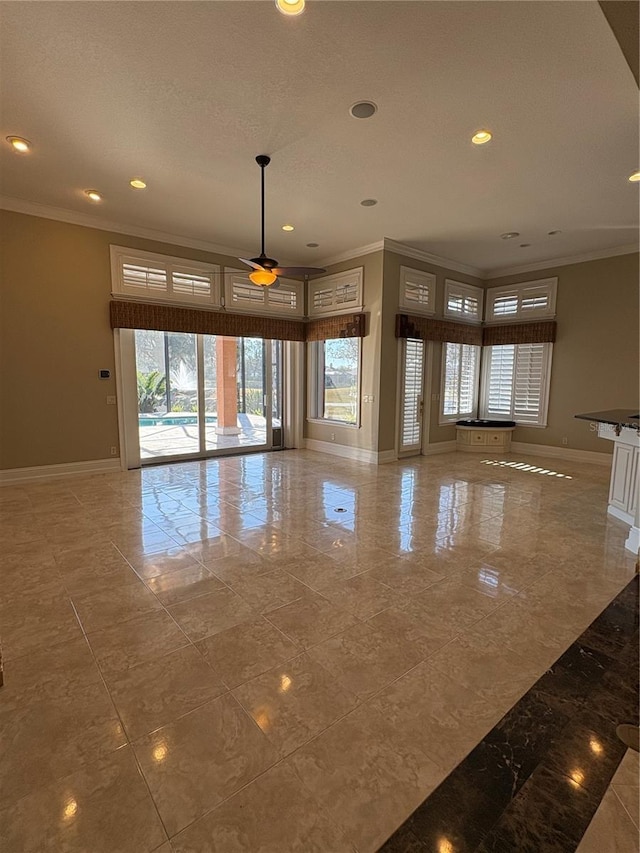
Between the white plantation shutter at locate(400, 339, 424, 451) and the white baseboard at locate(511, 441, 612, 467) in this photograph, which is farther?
the white plantation shutter at locate(400, 339, 424, 451)

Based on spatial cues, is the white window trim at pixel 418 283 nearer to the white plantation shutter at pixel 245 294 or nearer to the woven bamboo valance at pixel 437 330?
the woven bamboo valance at pixel 437 330

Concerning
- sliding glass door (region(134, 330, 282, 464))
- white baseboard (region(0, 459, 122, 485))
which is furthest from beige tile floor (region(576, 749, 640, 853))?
sliding glass door (region(134, 330, 282, 464))

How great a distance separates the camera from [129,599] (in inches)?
103

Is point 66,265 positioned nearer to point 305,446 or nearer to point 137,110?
point 137,110

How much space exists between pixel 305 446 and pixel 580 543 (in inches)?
205

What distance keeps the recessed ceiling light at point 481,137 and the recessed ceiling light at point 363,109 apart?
0.94m

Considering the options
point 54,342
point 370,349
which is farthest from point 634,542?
point 54,342

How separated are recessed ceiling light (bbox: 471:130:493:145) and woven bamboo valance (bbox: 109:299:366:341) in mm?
3245

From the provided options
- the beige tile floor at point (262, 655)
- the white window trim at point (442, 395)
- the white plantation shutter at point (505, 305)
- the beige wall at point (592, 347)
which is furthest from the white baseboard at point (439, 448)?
the beige tile floor at point (262, 655)

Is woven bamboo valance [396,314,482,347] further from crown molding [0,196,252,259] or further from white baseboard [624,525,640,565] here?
white baseboard [624,525,640,565]

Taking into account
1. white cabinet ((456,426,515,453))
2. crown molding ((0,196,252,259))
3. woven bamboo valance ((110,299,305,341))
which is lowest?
white cabinet ((456,426,515,453))

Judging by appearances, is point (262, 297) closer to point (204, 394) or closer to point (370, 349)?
point (204, 394)

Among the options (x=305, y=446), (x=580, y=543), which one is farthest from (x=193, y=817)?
(x=305, y=446)

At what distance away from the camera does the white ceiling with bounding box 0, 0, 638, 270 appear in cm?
236
